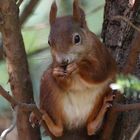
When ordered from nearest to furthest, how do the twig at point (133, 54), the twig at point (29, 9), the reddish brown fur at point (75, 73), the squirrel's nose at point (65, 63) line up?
1. the twig at point (133, 54)
2. the squirrel's nose at point (65, 63)
3. the reddish brown fur at point (75, 73)
4. the twig at point (29, 9)

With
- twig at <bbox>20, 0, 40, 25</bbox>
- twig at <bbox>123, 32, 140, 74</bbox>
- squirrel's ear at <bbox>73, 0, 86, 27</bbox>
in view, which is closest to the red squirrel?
squirrel's ear at <bbox>73, 0, 86, 27</bbox>

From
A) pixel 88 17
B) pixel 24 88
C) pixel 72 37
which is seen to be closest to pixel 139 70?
pixel 72 37

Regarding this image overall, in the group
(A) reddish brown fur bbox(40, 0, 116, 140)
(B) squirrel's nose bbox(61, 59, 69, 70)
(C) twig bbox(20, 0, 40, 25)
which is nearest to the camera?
(B) squirrel's nose bbox(61, 59, 69, 70)

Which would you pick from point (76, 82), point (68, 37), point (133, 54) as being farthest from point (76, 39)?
point (133, 54)

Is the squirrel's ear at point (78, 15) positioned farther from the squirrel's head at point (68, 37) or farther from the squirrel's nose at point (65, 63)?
the squirrel's nose at point (65, 63)

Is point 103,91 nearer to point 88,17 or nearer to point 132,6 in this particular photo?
point 132,6

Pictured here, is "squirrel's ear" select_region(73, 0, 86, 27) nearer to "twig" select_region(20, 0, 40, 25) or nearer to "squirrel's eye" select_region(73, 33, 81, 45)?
"squirrel's eye" select_region(73, 33, 81, 45)

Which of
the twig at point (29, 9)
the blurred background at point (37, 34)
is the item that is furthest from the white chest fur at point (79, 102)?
the twig at point (29, 9)
